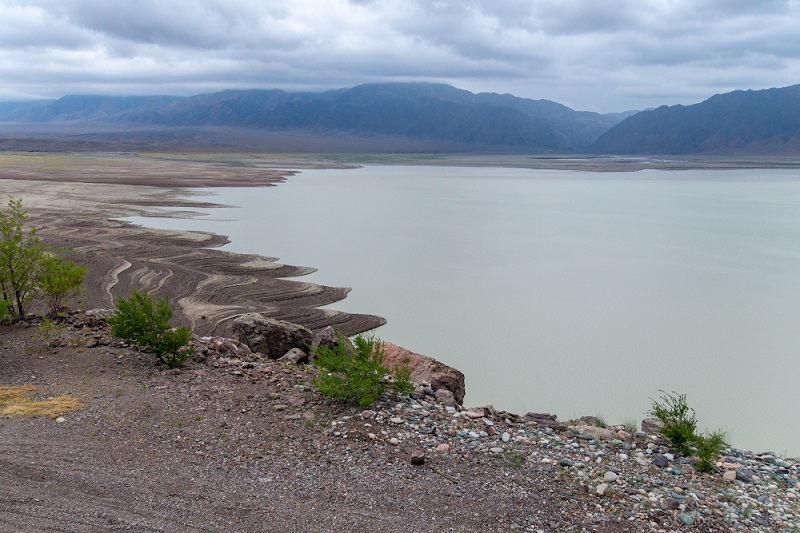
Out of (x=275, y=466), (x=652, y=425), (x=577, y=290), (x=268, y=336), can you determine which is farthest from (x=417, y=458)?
(x=577, y=290)

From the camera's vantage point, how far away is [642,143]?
561 ft

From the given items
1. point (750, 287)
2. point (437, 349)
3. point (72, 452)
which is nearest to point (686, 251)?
point (750, 287)

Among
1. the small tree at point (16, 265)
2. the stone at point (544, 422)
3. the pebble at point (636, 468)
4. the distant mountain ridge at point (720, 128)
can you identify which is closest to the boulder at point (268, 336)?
the small tree at point (16, 265)

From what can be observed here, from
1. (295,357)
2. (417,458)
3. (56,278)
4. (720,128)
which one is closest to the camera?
(417,458)

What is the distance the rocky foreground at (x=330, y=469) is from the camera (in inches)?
200

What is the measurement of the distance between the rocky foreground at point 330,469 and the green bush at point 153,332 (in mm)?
397

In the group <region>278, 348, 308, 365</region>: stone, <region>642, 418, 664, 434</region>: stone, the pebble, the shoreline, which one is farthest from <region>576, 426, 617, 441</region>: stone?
the shoreline

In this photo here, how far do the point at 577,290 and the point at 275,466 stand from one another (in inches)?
525

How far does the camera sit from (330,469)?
19.0 ft

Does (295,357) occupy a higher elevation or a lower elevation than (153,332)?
lower

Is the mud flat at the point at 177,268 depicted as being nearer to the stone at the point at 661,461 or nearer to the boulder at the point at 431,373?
the boulder at the point at 431,373

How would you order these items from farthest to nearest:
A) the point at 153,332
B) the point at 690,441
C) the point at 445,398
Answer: the point at 153,332 → the point at 445,398 → the point at 690,441

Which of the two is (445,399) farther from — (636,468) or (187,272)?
(187,272)

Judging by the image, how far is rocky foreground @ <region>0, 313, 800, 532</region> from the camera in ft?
16.7
